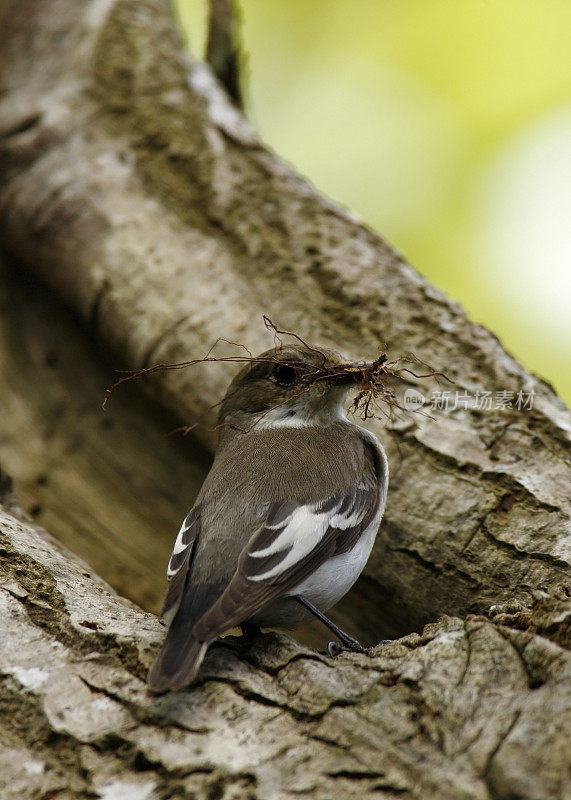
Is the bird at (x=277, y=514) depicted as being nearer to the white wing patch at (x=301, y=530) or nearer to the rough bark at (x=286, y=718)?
the white wing patch at (x=301, y=530)

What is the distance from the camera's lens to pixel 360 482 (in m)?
2.90

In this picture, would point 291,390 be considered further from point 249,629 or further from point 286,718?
point 286,718

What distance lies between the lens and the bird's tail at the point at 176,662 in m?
1.95

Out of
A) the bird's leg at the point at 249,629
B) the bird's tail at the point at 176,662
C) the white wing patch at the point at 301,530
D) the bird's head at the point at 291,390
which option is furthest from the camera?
the bird's head at the point at 291,390

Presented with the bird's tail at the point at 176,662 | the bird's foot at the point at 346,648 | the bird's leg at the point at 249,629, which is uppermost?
the bird's foot at the point at 346,648

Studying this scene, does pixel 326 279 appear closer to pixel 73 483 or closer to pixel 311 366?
pixel 311 366

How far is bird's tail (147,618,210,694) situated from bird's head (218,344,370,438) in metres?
1.25

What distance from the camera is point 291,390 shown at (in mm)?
3248

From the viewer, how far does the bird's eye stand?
3246 millimetres

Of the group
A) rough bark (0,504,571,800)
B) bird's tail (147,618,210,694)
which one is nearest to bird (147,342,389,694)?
bird's tail (147,618,210,694)

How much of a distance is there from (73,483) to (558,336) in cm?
417

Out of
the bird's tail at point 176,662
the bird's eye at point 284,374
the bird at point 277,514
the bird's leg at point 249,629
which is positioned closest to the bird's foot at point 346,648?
the bird at point 277,514

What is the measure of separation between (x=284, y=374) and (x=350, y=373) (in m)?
0.33

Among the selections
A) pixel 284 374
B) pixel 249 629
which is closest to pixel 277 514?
pixel 249 629
